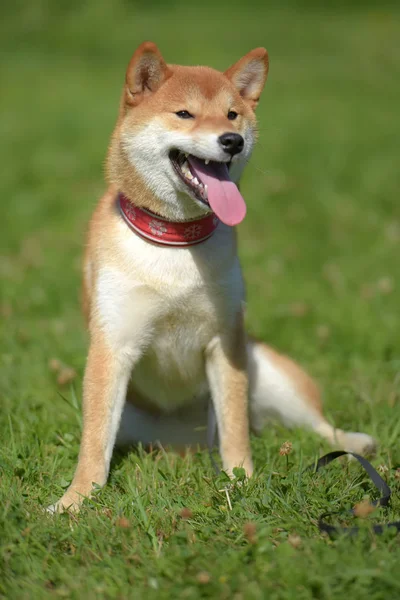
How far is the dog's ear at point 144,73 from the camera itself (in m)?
3.02

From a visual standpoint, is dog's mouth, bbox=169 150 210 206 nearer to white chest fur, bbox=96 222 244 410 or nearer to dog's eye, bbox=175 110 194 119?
dog's eye, bbox=175 110 194 119

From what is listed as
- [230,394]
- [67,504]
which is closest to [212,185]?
[230,394]

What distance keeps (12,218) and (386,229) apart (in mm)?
3892

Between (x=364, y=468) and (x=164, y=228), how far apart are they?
1342mm

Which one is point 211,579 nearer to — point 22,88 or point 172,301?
point 172,301

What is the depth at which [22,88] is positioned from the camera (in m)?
12.0

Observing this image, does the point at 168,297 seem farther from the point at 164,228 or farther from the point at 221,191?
the point at 221,191

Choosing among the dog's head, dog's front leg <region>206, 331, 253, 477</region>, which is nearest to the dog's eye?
the dog's head

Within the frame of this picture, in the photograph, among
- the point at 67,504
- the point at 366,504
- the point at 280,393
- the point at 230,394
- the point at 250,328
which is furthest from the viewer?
the point at 250,328

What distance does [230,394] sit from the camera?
3344 mm

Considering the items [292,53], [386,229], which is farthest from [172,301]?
[292,53]

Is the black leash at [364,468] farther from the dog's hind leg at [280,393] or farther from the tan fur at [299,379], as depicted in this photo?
the tan fur at [299,379]

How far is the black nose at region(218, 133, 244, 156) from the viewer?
2875mm

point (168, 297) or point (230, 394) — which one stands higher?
point (168, 297)
